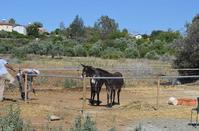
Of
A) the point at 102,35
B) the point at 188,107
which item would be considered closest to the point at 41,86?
the point at 188,107

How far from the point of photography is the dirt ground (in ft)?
48.2

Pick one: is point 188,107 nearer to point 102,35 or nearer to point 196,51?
point 196,51

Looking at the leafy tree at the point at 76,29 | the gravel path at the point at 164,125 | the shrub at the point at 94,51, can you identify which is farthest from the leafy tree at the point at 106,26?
the gravel path at the point at 164,125

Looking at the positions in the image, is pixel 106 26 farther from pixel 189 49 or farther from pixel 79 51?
pixel 189 49

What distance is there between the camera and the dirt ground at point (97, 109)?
1469 centimetres

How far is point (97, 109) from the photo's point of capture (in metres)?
18.4

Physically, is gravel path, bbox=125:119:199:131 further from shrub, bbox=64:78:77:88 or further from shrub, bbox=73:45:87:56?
shrub, bbox=73:45:87:56

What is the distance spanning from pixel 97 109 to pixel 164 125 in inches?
169

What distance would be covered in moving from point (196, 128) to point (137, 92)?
12.3 meters

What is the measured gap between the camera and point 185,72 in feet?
118

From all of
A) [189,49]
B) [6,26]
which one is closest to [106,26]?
[6,26]

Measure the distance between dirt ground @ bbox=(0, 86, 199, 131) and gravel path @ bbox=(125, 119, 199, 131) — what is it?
1.18ft

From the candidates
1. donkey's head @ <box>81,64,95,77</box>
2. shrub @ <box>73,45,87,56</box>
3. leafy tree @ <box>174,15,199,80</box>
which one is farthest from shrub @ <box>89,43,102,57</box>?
donkey's head @ <box>81,64,95,77</box>

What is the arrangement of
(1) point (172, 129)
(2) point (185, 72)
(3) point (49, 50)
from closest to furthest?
(1) point (172, 129)
(2) point (185, 72)
(3) point (49, 50)
